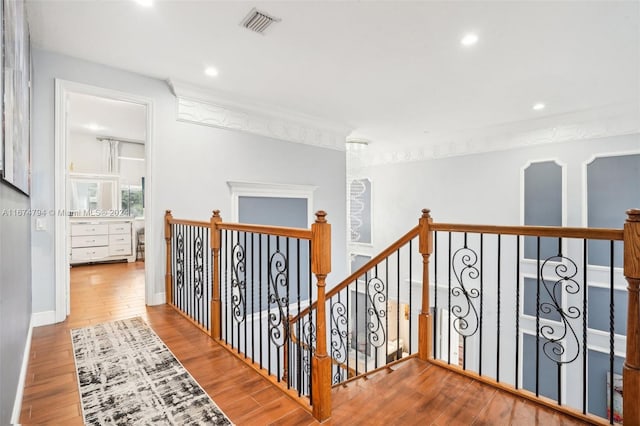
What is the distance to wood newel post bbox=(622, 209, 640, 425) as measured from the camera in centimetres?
150

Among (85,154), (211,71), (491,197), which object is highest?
(211,71)

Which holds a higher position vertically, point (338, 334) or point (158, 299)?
point (158, 299)

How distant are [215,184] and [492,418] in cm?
362

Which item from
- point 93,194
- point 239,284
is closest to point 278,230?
point 239,284

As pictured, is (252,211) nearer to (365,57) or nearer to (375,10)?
(365,57)

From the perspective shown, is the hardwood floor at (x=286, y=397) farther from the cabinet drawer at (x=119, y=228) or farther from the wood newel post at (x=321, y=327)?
the cabinet drawer at (x=119, y=228)

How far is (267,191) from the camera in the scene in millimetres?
4559

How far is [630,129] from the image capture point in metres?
4.57

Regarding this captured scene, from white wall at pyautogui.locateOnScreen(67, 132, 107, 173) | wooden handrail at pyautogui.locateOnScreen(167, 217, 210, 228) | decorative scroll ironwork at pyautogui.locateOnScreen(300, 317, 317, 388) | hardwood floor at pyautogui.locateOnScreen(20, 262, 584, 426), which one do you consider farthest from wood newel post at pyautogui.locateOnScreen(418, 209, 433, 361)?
white wall at pyautogui.locateOnScreen(67, 132, 107, 173)

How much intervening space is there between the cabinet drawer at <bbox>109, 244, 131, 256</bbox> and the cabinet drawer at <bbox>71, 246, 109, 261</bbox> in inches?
3.4

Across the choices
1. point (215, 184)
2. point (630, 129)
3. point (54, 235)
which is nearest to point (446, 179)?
point (630, 129)

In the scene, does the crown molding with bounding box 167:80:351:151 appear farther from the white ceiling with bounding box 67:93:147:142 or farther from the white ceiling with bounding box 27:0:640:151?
the white ceiling with bounding box 67:93:147:142

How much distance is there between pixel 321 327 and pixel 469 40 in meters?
2.80

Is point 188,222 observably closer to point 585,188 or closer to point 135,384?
point 135,384
